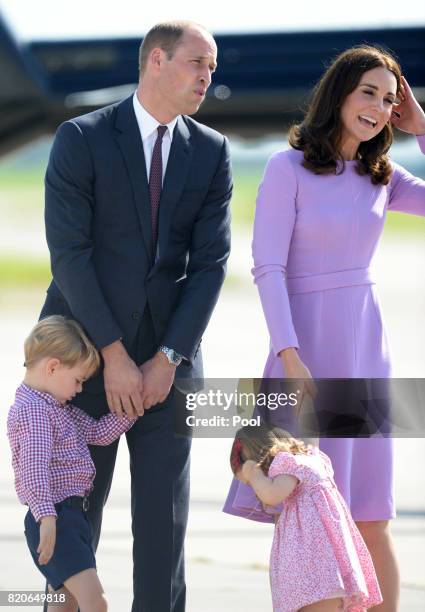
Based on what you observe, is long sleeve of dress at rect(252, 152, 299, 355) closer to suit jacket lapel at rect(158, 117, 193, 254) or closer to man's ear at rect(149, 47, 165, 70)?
suit jacket lapel at rect(158, 117, 193, 254)

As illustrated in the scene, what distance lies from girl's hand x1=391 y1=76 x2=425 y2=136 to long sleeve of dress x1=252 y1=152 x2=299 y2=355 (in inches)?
15.0

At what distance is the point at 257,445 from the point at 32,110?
3689 mm

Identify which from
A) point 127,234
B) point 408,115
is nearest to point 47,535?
point 127,234

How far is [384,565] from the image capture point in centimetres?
298

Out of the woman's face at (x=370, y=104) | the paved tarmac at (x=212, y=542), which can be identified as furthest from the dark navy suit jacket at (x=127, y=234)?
the paved tarmac at (x=212, y=542)

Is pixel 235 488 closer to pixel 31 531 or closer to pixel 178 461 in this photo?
pixel 178 461

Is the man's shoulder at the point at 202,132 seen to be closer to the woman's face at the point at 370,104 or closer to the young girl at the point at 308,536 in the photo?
the woman's face at the point at 370,104

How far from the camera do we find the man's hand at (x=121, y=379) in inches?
110

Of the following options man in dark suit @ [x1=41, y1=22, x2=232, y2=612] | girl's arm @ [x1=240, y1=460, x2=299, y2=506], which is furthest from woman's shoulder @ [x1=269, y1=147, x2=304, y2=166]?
girl's arm @ [x1=240, y1=460, x2=299, y2=506]

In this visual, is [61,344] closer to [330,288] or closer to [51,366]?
[51,366]

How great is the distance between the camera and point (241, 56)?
582 centimetres

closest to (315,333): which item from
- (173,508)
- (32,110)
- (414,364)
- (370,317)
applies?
(370,317)

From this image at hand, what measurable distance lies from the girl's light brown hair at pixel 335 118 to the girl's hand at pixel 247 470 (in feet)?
2.36

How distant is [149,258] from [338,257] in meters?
0.46
